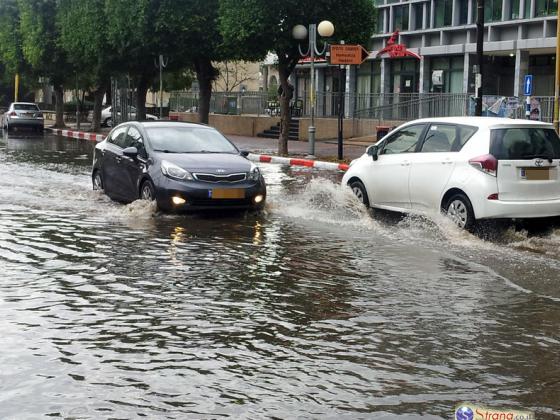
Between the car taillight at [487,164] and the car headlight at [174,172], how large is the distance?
13.0 ft

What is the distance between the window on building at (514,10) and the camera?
37.7 m

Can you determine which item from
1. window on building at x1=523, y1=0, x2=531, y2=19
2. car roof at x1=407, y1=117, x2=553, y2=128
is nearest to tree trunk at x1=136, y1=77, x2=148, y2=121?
window on building at x1=523, y1=0, x2=531, y2=19

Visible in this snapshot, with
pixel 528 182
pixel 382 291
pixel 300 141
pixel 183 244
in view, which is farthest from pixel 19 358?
pixel 300 141

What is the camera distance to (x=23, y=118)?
1657 inches

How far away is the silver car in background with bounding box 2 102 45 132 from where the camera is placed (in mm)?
42062

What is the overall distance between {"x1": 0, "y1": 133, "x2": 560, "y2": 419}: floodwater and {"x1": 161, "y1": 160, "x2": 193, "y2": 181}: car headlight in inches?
26.4

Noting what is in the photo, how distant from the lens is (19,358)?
532 cm

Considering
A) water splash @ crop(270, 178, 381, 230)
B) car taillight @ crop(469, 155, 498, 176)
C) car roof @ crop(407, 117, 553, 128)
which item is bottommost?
water splash @ crop(270, 178, 381, 230)

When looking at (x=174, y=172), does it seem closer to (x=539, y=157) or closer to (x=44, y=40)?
(x=539, y=157)

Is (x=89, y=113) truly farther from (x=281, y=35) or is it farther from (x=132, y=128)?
(x=132, y=128)

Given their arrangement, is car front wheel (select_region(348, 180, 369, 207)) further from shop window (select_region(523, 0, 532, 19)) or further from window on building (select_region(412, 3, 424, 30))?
window on building (select_region(412, 3, 424, 30))

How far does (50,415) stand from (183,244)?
18.1ft

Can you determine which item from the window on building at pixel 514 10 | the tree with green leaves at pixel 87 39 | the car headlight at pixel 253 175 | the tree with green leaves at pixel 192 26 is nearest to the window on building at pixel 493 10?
the window on building at pixel 514 10

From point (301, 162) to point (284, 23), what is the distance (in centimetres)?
422
